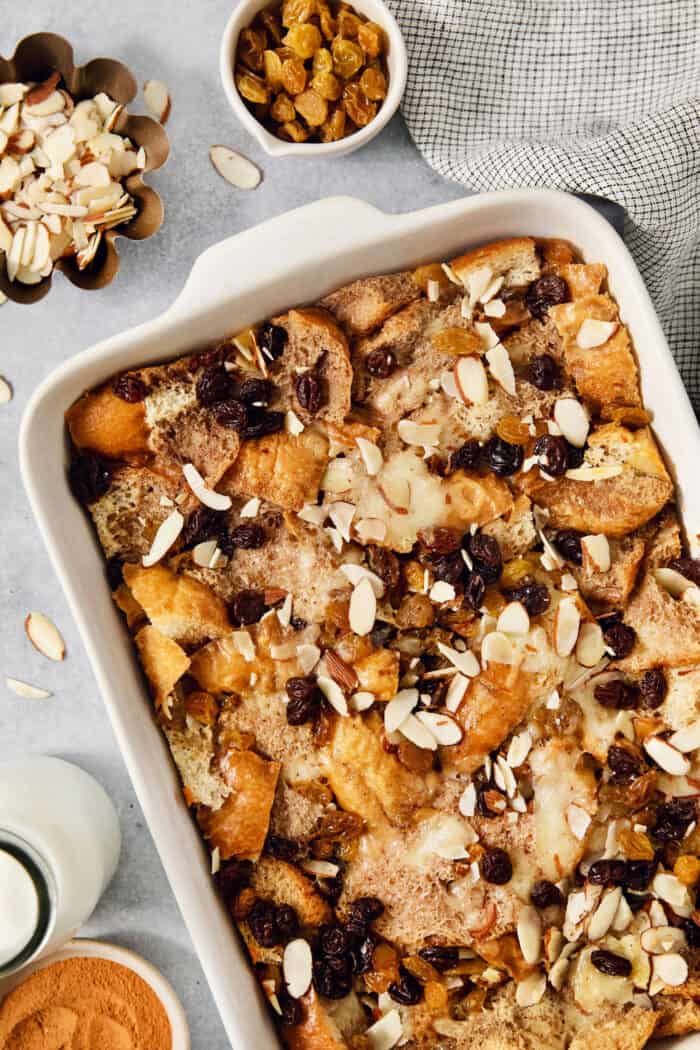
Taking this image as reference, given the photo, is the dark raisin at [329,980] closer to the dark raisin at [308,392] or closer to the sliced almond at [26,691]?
the sliced almond at [26,691]

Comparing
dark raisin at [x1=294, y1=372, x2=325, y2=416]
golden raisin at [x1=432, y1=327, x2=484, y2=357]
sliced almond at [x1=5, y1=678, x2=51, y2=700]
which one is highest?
dark raisin at [x1=294, y1=372, x2=325, y2=416]

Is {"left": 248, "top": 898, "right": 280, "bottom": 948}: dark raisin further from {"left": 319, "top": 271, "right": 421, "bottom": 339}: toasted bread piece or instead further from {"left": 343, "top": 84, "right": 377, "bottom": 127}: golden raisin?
{"left": 343, "top": 84, "right": 377, "bottom": 127}: golden raisin

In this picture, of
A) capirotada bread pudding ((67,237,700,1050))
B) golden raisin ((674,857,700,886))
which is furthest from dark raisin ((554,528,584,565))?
golden raisin ((674,857,700,886))

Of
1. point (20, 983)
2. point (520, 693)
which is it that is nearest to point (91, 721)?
point (20, 983)

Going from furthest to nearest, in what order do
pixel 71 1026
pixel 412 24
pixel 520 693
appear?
pixel 71 1026
pixel 412 24
pixel 520 693

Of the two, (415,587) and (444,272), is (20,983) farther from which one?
(444,272)

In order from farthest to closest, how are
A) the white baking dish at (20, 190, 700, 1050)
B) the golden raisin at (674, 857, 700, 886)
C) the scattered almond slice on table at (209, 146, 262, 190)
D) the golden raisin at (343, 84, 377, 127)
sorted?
the scattered almond slice on table at (209, 146, 262, 190), the golden raisin at (343, 84, 377, 127), the golden raisin at (674, 857, 700, 886), the white baking dish at (20, 190, 700, 1050)
